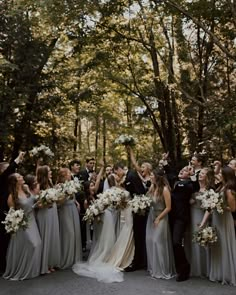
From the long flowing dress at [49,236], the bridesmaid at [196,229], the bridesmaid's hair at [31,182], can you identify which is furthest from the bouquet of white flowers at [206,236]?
the bridesmaid's hair at [31,182]

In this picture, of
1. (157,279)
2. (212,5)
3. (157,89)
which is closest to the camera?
(157,279)

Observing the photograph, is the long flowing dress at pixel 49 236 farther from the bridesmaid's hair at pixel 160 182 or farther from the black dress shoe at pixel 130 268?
the bridesmaid's hair at pixel 160 182

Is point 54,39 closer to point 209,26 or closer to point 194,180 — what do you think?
point 209,26

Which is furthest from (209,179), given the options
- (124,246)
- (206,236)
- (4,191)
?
(4,191)

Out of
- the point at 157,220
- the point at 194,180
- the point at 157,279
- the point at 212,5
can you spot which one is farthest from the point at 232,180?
the point at 212,5

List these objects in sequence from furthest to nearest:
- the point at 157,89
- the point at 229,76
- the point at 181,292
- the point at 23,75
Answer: the point at 229,76 → the point at 157,89 → the point at 23,75 → the point at 181,292

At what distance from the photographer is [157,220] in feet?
22.5

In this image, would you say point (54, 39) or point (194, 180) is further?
point (54, 39)

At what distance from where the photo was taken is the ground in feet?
19.3

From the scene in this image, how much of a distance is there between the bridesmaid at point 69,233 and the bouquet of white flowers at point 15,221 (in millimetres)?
1389

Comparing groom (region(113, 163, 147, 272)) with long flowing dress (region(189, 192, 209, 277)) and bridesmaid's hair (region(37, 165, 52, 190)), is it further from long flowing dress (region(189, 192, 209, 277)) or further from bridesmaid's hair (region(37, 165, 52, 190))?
bridesmaid's hair (region(37, 165, 52, 190))

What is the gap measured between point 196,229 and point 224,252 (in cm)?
65

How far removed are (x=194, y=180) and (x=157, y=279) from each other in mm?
1919

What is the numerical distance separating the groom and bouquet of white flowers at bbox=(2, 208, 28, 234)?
222 cm
